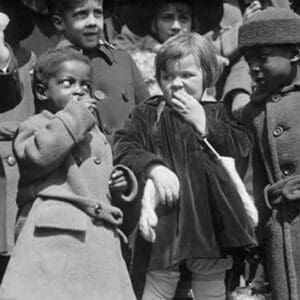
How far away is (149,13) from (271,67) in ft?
4.25

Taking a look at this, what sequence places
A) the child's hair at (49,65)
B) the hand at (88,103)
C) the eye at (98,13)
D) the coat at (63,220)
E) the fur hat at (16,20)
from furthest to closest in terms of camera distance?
the fur hat at (16,20), the eye at (98,13), the child's hair at (49,65), the hand at (88,103), the coat at (63,220)

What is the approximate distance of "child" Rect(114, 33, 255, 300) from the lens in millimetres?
4895

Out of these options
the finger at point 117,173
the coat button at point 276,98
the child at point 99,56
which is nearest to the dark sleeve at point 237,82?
the child at point 99,56

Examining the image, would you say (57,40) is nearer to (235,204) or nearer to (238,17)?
(238,17)

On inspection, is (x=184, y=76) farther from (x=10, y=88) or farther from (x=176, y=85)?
(x=10, y=88)

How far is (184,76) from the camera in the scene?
16.8ft

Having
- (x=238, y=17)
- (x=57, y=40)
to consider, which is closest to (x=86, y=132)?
(x=57, y=40)

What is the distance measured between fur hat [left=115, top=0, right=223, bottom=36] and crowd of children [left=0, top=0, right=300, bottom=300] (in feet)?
3.09

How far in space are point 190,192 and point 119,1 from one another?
1695 millimetres

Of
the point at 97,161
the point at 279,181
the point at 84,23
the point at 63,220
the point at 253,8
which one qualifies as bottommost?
the point at 63,220

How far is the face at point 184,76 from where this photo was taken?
5.11 m

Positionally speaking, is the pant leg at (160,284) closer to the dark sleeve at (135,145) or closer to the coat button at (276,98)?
the dark sleeve at (135,145)

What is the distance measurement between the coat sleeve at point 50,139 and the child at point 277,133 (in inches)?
31.8

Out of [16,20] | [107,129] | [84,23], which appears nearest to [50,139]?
[107,129]
